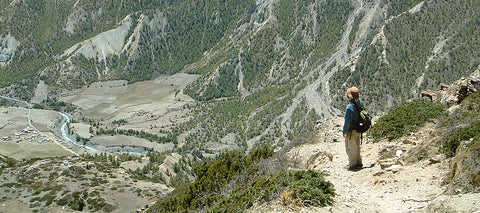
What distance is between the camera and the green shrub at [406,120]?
67.1ft

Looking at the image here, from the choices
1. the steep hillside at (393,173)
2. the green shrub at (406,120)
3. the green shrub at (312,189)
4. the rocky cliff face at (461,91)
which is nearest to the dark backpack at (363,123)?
the steep hillside at (393,173)

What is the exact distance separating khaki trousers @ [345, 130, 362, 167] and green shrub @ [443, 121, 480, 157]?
9.43 feet

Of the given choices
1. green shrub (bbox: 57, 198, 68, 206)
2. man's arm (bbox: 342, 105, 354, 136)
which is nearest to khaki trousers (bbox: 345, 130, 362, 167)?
man's arm (bbox: 342, 105, 354, 136)

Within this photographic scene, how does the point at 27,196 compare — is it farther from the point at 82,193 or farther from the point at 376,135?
Result: the point at 376,135

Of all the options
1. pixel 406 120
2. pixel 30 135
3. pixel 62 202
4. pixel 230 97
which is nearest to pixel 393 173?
pixel 406 120

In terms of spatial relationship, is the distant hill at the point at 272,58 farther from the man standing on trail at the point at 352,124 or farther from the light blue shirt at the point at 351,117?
the light blue shirt at the point at 351,117

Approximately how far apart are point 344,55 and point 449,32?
26230mm

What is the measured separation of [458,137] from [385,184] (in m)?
2.85

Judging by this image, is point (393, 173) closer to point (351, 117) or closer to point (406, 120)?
point (351, 117)

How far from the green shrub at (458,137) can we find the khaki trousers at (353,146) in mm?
2875

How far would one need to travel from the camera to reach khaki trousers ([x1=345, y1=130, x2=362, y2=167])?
54.1ft

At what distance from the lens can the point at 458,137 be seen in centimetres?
1484

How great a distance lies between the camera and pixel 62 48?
651 ft

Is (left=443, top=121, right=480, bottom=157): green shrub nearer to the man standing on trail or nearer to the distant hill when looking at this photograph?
the man standing on trail
